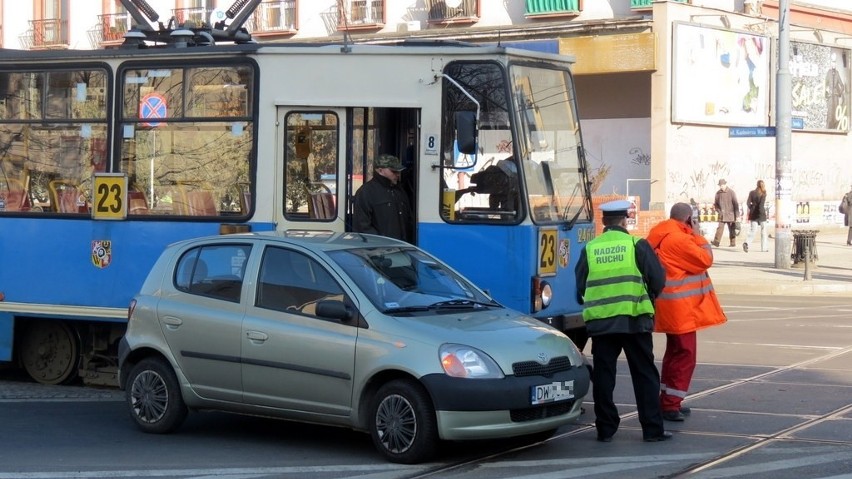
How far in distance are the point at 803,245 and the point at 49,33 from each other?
27.4 m

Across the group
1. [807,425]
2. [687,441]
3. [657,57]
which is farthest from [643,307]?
[657,57]

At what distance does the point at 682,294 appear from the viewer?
980 centimetres

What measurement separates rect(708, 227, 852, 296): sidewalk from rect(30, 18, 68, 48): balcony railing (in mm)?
23247

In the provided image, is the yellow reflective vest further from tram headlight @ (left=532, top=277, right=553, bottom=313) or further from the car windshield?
tram headlight @ (left=532, top=277, right=553, bottom=313)

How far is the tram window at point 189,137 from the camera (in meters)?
11.7

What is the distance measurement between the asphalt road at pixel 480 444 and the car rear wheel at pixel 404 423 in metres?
0.12

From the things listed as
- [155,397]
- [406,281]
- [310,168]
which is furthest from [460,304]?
[310,168]

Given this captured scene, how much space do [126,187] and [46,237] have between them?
98cm

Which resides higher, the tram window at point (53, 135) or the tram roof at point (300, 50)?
the tram roof at point (300, 50)

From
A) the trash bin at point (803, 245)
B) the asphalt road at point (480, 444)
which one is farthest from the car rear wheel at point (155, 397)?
the trash bin at point (803, 245)

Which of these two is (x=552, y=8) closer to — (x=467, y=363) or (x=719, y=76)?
(x=719, y=76)

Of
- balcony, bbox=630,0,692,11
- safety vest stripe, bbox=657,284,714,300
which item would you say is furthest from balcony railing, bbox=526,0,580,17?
safety vest stripe, bbox=657,284,714,300

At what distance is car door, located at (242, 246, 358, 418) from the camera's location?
343 inches

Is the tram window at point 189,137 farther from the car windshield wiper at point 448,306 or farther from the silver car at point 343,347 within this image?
the car windshield wiper at point 448,306
